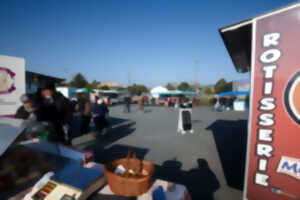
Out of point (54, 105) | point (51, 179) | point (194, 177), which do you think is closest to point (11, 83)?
point (54, 105)

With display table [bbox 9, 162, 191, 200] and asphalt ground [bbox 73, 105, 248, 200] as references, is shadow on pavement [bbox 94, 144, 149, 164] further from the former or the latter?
display table [bbox 9, 162, 191, 200]

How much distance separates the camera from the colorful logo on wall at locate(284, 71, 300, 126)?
1.40 meters

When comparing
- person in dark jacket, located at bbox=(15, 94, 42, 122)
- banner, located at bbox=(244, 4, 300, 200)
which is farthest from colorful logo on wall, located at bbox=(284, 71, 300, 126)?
person in dark jacket, located at bbox=(15, 94, 42, 122)

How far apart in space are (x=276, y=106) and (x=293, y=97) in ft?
0.52

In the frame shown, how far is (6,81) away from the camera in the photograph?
2012 millimetres

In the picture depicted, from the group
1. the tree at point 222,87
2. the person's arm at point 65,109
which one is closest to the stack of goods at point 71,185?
the person's arm at point 65,109

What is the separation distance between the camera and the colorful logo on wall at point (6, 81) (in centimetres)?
201

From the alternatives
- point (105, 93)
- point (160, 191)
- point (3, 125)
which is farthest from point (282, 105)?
point (105, 93)

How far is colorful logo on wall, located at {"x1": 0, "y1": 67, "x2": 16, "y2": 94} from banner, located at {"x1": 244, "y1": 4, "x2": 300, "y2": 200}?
3.25 m

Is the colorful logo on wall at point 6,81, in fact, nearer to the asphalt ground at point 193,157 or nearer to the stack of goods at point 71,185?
the stack of goods at point 71,185

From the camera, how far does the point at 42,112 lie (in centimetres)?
198

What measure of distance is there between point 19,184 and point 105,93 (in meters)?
24.1

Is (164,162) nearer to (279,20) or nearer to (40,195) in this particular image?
(40,195)

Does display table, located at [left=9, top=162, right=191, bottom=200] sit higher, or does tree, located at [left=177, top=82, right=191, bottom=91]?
tree, located at [left=177, top=82, right=191, bottom=91]
